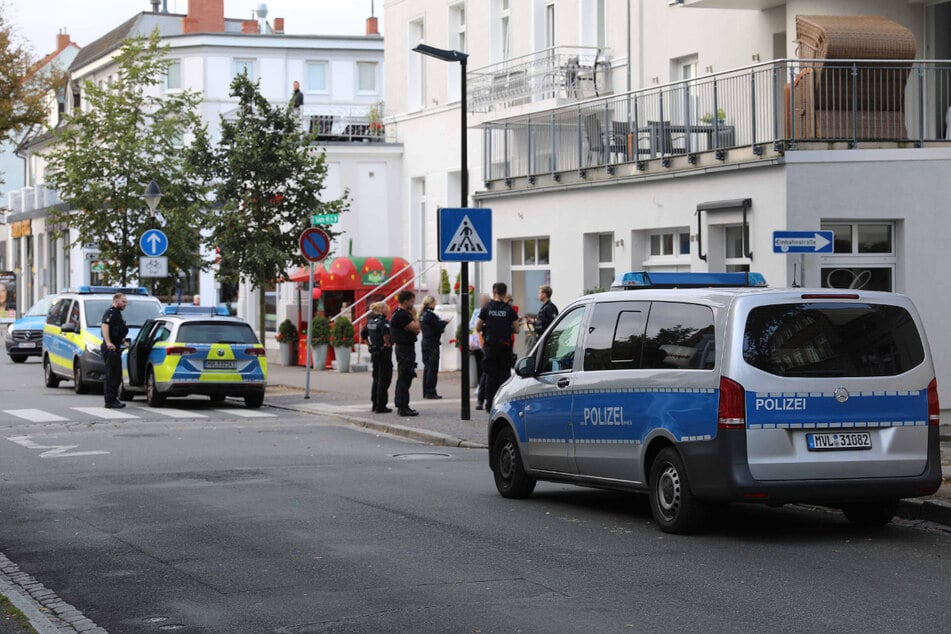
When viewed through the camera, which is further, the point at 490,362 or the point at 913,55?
the point at 913,55

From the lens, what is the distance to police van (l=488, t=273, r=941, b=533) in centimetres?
1021

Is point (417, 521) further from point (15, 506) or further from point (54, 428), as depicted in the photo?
point (54, 428)

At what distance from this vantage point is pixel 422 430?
65.4 ft

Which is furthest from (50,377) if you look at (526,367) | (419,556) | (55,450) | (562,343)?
(419,556)

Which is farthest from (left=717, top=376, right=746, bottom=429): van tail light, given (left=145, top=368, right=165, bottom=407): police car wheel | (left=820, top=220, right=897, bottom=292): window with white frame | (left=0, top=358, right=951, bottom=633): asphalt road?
(left=145, top=368, right=165, bottom=407): police car wheel

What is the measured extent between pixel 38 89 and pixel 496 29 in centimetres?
1181

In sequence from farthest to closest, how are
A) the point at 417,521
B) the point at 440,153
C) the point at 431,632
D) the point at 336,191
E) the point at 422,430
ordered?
the point at 336,191
the point at 440,153
the point at 422,430
the point at 417,521
the point at 431,632

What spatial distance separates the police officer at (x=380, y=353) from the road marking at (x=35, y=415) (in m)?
4.66

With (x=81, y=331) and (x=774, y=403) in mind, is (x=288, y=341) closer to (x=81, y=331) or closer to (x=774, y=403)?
(x=81, y=331)

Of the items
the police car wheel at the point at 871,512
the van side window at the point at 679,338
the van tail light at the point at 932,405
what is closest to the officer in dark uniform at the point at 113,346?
the van side window at the point at 679,338

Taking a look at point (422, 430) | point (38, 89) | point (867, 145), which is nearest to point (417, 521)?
point (422, 430)

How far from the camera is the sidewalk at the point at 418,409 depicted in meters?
12.1

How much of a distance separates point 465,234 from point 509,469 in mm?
8122

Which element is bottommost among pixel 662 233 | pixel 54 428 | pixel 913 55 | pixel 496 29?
pixel 54 428
